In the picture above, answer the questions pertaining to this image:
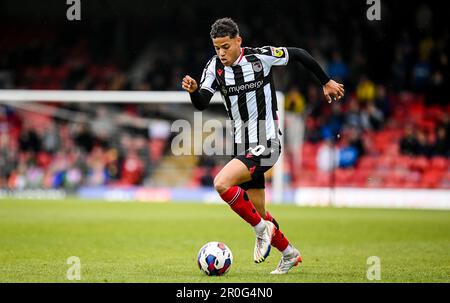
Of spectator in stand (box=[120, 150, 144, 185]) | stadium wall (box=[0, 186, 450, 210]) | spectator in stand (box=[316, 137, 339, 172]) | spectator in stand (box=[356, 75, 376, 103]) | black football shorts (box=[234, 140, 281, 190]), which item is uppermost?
spectator in stand (box=[356, 75, 376, 103])

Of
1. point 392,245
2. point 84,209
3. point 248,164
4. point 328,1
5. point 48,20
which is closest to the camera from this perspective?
point 248,164

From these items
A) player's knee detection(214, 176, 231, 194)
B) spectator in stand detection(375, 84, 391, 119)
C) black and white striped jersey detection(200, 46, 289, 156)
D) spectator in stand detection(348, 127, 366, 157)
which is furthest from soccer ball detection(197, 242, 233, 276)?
spectator in stand detection(375, 84, 391, 119)

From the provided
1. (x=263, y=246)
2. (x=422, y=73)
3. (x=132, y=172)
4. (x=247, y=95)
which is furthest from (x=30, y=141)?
(x=263, y=246)

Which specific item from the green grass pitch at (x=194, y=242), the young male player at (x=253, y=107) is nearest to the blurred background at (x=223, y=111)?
the green grass pitch at (x=194, y=242)

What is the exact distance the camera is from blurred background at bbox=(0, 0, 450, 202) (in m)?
22.3

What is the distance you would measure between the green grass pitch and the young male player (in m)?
0.50

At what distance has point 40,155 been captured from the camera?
2488 centimetres

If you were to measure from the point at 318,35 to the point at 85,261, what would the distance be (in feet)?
56.9

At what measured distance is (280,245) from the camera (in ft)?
27.0

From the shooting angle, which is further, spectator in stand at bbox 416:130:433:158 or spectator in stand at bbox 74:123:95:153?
spectator in stand at bbox 74:123:95:153

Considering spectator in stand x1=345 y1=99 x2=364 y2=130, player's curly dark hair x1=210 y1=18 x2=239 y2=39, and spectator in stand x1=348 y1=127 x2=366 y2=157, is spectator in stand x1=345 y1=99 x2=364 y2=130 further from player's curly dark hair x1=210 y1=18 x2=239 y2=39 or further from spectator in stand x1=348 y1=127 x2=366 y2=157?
Answer: player's curly dark hair x1=210 y1=18 x2=239 y2=39

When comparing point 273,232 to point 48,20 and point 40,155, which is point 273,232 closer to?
point 40,155

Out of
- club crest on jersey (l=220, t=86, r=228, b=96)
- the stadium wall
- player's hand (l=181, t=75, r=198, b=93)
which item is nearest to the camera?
player's hand (l=181, t=75, r=198, b=93)

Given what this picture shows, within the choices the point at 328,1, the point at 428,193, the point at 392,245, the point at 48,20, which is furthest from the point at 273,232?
the point at 48,20
